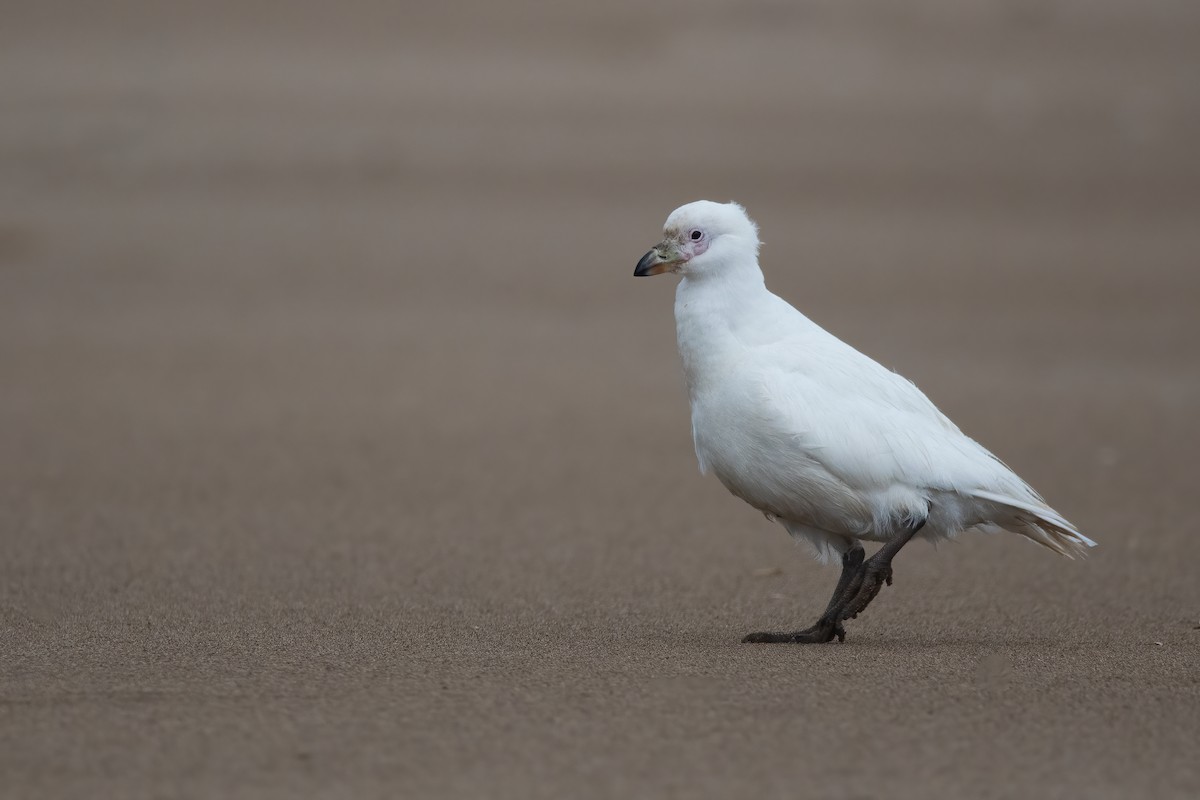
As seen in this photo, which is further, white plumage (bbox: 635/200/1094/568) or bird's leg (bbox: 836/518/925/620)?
bird's leg (bbox: 836/518/925/620)

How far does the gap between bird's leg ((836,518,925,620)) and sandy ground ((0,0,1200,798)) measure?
0.25 meters

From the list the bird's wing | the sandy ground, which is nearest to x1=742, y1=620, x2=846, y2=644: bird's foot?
the sandy ground

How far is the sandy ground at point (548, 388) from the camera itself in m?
Answer: 4.10

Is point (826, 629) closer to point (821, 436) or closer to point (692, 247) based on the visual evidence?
point (821, 436)

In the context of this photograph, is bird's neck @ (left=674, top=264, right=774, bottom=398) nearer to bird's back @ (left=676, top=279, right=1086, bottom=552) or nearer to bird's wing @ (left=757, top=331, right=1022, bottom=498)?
bird's back @ (left=676, top=279, right=1086, bottom=552)

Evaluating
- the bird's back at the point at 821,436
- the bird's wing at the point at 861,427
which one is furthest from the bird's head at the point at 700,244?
the bird's wing at the point at 861,427

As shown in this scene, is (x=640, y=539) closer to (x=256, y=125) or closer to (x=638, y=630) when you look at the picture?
(x=638, y=630)

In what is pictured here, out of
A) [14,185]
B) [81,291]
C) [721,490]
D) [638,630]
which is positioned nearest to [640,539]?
[721,490]

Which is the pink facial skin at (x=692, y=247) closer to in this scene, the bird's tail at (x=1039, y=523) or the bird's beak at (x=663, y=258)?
the bird's beak at (x=663, y=258)

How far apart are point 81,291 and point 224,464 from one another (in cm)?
572

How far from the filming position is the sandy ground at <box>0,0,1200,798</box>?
410 cm

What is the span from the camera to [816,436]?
5039mm

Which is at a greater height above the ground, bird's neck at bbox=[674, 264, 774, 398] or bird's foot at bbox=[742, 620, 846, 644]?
bird's neck at bbox=[674, 264, 774, 398]

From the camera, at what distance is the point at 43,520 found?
7.54 meters
